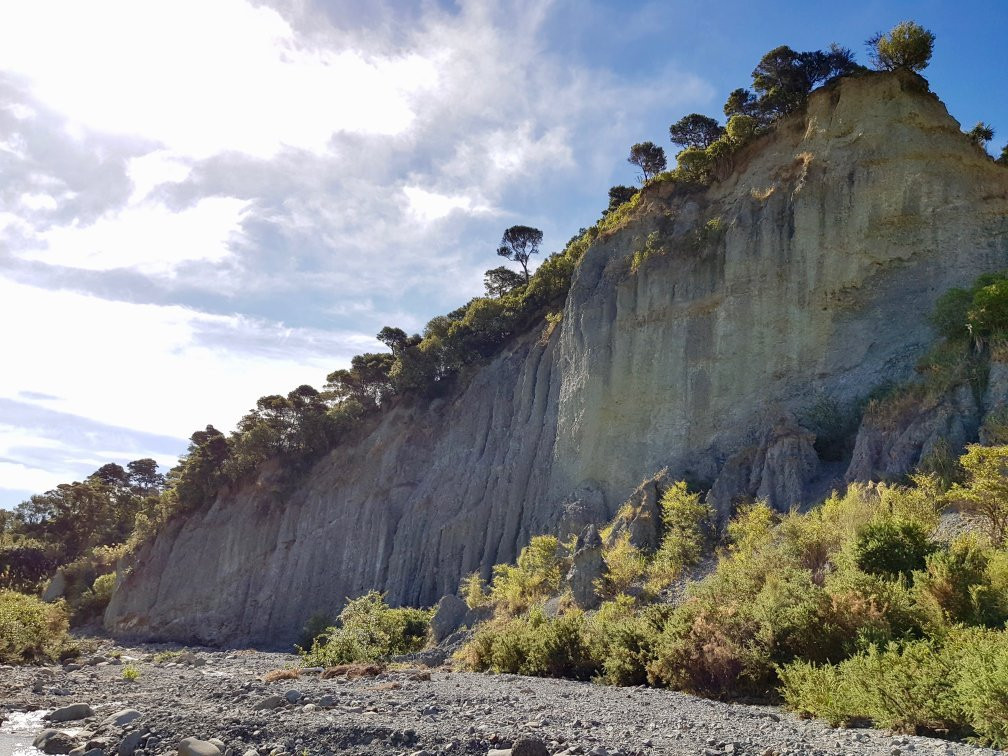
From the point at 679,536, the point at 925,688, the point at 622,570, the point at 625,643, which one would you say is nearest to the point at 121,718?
the point at 625,643

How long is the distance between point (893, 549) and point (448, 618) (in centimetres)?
1577

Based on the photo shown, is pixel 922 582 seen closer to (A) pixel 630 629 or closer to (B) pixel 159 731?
(A) pixel 630 629

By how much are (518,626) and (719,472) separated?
9367 mm

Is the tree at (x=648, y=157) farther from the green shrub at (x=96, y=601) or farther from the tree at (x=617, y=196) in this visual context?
the green shrub at (x=96, y=601)

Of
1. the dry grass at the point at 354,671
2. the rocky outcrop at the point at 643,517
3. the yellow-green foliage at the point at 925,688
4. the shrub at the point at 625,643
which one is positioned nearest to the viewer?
the yellow-green foliage at the point at 925,688

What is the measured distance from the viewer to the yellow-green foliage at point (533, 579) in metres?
25.6

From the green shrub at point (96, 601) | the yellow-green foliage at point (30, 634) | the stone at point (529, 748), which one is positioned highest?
the stone at point (529, 748)

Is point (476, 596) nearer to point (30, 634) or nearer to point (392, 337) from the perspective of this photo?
point (30, 634)

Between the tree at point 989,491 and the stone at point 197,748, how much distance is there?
14353 mm

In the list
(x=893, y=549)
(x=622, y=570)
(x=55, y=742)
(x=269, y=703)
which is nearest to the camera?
(x=55, y=742)

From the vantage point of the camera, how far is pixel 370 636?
25.9 meters

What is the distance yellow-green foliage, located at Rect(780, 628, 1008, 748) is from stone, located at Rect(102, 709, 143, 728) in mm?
11718

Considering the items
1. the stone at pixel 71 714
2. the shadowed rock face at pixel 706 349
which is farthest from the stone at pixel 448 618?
the stone at pixel 71 714

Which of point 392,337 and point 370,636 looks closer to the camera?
point 370,636
